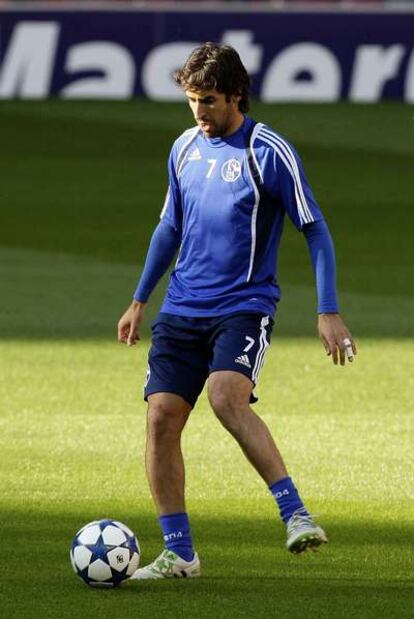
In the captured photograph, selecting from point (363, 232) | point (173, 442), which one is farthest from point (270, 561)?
point (363, 232)

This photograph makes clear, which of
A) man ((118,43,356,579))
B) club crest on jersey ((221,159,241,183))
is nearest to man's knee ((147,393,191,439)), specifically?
man ((118,43,356,579))

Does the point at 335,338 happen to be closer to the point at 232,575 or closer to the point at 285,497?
the point at 285,497

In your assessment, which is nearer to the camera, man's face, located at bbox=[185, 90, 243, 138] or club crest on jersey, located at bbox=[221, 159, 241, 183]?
man's face, located at bbox=[185, 90, 243, 138]

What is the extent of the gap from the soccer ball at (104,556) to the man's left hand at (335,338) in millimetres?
1155

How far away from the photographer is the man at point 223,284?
7738mm

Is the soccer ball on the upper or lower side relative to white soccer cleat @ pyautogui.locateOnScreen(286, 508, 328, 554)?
lower

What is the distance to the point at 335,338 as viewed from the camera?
7.70 m

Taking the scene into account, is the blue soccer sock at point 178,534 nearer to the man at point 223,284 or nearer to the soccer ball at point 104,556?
the man at point 223,284

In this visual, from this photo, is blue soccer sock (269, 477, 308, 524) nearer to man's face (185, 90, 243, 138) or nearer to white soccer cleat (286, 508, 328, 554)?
white soccer cleat (286, 508, 328, 554)

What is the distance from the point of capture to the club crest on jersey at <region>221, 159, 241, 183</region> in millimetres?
7914

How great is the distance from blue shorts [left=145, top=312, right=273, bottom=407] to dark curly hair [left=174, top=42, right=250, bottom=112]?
97 centimetres

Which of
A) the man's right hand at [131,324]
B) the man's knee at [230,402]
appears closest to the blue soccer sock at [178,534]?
the man's knee at [230,402]

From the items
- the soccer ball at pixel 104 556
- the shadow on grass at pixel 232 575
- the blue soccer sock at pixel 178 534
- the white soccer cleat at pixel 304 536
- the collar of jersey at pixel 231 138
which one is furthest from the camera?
the collar of jersey at pixel 231 138

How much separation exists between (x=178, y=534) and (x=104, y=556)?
1.32 feet
